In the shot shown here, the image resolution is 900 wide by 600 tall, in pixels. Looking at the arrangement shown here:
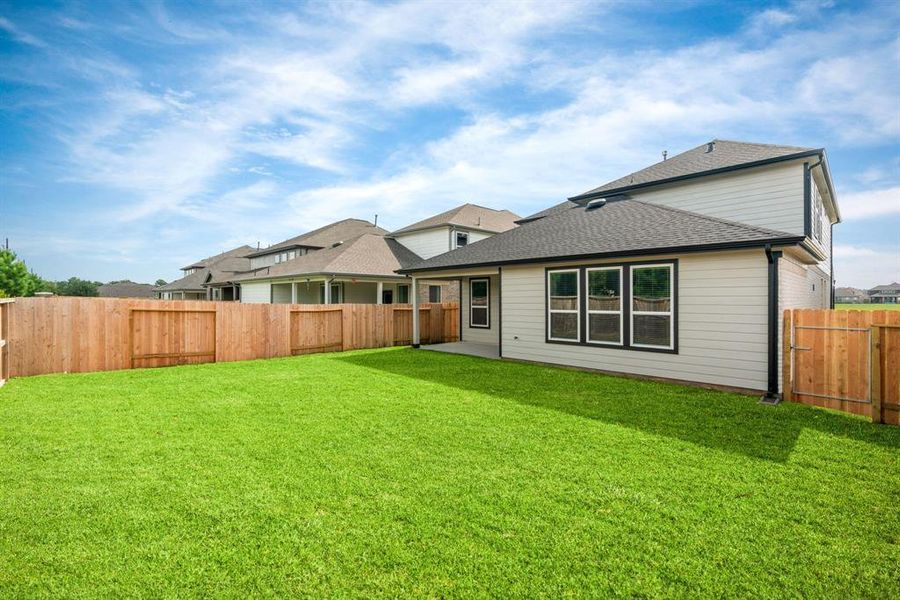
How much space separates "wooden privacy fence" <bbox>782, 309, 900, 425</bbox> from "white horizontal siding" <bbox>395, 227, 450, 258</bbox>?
680 inches

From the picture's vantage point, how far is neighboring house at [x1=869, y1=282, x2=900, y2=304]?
97.9 metres

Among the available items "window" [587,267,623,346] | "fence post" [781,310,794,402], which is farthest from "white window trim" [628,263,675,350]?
"fence post" [781,310,794,402]

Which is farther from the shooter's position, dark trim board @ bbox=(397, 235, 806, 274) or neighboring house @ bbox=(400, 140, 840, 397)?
neighboring house @ bbox=(400, 140, 840, 397)

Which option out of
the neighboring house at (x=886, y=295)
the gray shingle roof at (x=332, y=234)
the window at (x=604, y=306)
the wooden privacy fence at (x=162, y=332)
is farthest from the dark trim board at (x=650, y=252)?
the neighboring house at (x=886, y=295)

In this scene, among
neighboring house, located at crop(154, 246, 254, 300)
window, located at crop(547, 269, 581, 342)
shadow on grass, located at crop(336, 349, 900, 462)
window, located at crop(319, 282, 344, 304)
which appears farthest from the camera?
neighboring house, located at crop(154, 246, 254, 300)

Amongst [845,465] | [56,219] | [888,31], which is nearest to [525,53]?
[888,31]

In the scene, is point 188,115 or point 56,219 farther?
point 56,219

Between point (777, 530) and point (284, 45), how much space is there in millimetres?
12942

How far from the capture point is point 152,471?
158 inches

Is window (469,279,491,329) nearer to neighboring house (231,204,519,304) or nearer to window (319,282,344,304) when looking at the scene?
neighboring house (231,204,519,304)

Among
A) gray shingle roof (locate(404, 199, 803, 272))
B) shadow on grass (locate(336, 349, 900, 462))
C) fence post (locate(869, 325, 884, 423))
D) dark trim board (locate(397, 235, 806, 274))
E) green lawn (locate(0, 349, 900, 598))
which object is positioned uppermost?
gray shingle roof (locate(404, 199, 803, 272))

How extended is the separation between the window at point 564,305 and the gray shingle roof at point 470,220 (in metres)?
13.1

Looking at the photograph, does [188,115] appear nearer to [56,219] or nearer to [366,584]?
[366,584]

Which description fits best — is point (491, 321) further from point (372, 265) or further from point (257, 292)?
point (257, 292)
